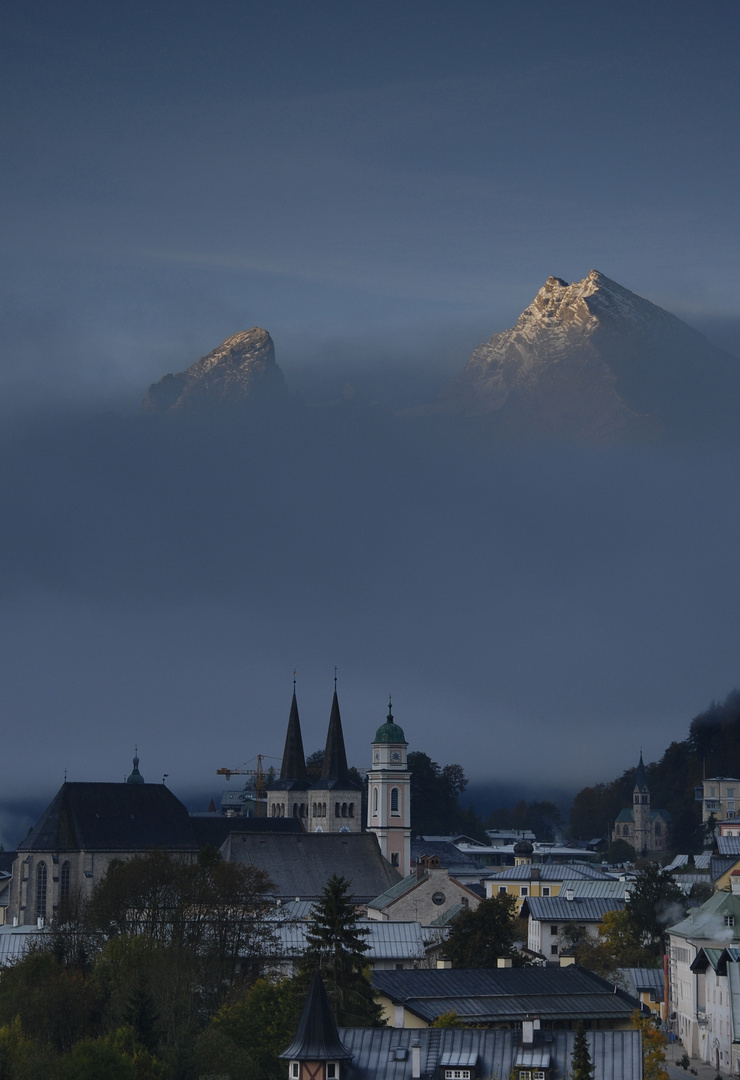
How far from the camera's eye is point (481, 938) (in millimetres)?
99625

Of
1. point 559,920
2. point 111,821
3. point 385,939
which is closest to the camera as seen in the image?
point 385,939

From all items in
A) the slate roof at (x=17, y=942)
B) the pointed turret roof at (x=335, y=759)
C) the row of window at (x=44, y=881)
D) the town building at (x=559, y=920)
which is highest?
the pointed turret roof at (x=335, y=759)

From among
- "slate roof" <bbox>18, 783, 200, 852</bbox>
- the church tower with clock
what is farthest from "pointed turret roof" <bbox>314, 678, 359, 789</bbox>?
"slate roof" <bbox>18, 783, 200, 852</bbox>

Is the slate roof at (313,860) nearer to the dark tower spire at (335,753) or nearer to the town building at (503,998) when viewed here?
the dark tower spire at (335,753)

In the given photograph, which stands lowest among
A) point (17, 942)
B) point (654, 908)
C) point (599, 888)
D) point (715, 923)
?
point (17, 942)

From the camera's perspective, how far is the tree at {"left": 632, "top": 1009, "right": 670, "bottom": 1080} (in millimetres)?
71125

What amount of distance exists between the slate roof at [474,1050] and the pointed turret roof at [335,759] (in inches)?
4278

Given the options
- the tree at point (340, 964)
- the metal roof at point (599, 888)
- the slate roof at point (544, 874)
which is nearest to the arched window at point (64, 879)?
the slate roof at point (544, 874)

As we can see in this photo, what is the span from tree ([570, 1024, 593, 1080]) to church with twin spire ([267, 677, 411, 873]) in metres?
100

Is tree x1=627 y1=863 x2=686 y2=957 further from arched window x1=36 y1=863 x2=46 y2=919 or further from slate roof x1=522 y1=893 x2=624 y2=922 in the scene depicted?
arched window x1=36 y1=863 x2=46 y2=919

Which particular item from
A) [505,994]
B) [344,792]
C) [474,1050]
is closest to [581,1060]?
[474,1050]

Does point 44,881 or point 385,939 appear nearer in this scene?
point 385,939

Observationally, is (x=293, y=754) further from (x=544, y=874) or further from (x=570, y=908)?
(x=570, y=908)

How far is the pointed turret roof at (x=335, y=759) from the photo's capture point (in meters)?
180
